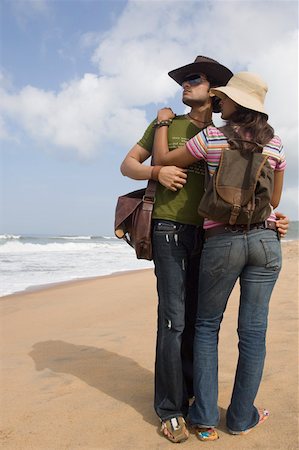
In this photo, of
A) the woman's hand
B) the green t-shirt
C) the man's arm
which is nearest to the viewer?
the man's arm

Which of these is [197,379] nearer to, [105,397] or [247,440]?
[247,440]

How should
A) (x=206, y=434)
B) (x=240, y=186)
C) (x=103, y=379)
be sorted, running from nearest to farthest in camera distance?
1. (x=240, y=186)
2. (x=206, y=434)
3. (x=103, y=379)

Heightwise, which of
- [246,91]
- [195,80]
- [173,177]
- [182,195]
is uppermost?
[195,80]

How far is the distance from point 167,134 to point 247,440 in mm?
1953

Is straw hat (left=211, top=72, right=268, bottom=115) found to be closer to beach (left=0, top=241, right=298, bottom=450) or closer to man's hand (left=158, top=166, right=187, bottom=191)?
man's hand (left=158, top=166, right=187, bottom=191)

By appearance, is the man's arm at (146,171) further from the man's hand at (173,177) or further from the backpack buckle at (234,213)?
the backpack buckle at (234,213)

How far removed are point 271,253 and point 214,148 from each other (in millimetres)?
689

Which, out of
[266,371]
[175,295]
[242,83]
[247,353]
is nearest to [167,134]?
[242,83]

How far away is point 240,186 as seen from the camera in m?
2.38

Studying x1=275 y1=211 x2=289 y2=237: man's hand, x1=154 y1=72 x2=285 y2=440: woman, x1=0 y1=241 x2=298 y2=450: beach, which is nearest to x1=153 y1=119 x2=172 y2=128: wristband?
x1=154 y1=72 x2=285 y2=440: woman

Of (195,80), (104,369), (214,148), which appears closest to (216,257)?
(214,148)

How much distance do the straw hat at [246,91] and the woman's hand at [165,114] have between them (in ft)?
1.34

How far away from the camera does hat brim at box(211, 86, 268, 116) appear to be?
2468 millimetres

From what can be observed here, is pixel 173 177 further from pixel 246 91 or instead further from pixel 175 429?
pixel 175 429
